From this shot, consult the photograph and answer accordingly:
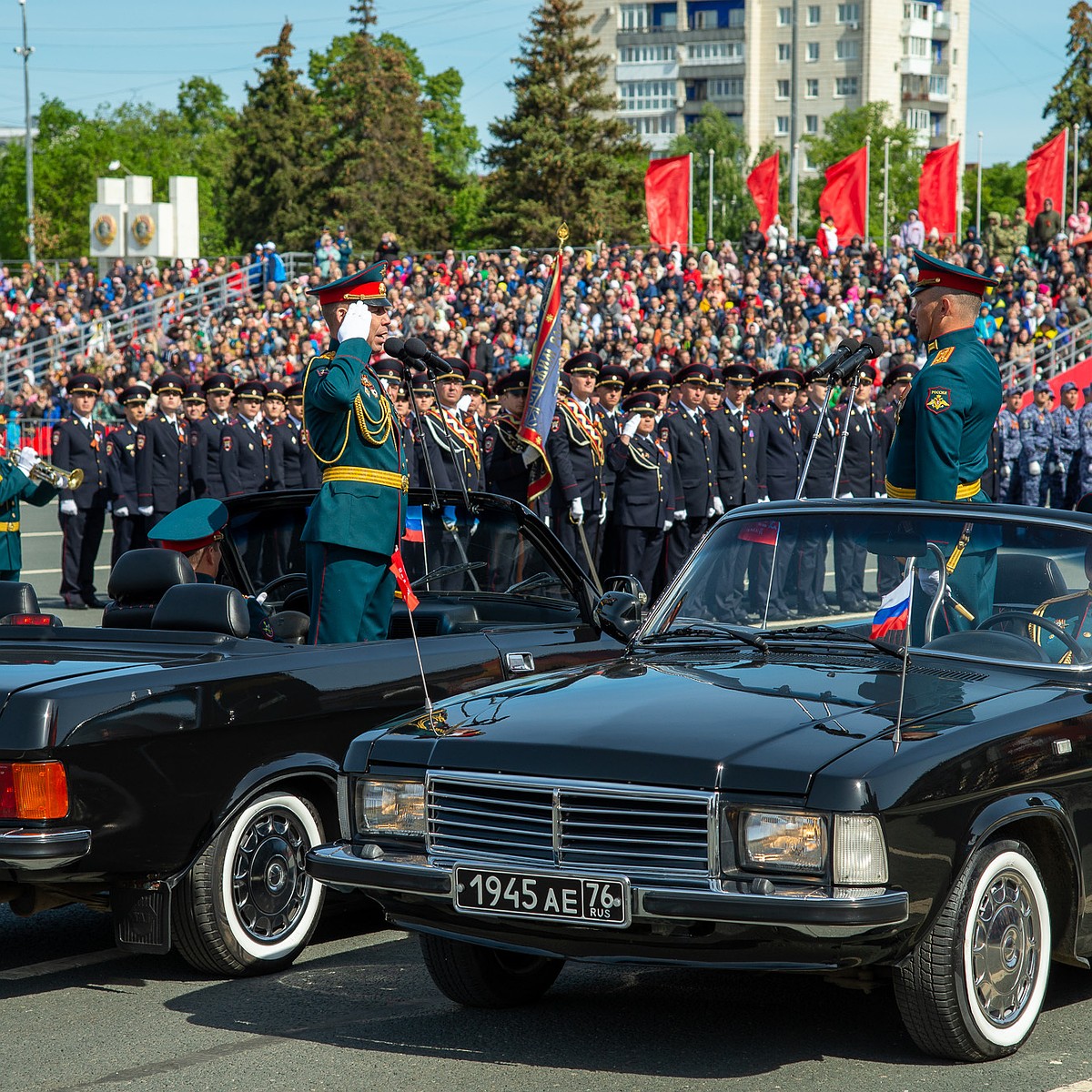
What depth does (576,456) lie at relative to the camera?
1639cm

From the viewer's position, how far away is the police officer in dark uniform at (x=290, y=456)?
63.1 feet

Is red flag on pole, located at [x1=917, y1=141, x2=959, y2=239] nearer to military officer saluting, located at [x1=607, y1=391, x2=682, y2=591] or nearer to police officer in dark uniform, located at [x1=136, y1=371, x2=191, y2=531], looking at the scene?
military officer saluting, located at [x1=607, y1=391, x2=682, y2=591]

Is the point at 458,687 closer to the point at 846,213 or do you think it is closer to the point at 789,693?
the point at 789,693

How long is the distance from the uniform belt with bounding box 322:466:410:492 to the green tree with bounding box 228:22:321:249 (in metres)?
68.2

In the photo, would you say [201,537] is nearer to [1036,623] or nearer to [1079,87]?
[1036,623]

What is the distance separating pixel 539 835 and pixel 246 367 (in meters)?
32.5

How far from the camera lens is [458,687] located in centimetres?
652

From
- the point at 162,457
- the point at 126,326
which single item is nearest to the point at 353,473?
the point at 162,457

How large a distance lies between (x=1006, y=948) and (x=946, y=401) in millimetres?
3247

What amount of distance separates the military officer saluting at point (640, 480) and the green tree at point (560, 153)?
53.2 m

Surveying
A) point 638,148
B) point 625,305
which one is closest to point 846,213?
point 625,305

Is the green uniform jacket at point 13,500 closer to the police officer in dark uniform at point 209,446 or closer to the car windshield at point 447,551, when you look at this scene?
the car windshield at point 447,551

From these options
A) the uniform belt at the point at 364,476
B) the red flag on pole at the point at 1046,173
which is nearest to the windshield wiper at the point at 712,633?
the uniform belt at the point at 364,476

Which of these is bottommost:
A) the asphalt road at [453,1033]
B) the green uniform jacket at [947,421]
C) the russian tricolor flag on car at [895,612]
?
the asphalt road at [453,1033]
